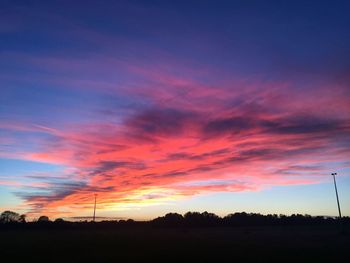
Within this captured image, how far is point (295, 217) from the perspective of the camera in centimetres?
17825

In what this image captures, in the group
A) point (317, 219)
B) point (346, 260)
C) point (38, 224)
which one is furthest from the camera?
point (317, 219)

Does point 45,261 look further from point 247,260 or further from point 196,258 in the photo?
point 247,260

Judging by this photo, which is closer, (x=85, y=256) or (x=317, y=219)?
(x=85, y=256)

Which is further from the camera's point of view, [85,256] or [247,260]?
[85,256]

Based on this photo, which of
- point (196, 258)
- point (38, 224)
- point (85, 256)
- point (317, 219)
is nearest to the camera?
point (196, 258)

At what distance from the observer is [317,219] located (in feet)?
563

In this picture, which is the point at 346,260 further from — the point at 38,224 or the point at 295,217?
the point at 295,217

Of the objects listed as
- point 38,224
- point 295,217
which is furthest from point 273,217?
point 38,224

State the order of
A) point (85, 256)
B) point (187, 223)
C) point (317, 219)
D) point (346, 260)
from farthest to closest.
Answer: point (317, 219)
point (187, 223)
point (85, 256)
point (346, 260)

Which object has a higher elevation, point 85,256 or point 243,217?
point 243,217

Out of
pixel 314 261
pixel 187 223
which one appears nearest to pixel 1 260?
pixel 314 261

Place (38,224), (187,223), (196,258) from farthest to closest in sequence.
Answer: (187,223) → (38,224) → (196,258)

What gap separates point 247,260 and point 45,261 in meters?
18.8

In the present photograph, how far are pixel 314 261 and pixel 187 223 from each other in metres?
118
